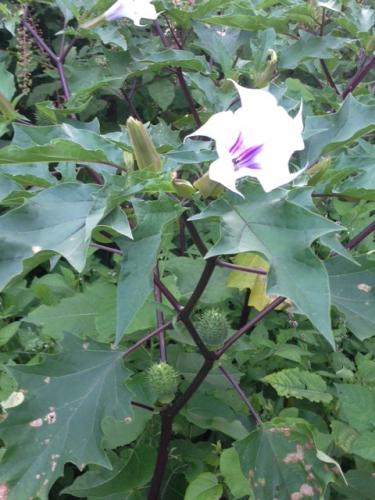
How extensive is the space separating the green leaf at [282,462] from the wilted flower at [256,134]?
46cm

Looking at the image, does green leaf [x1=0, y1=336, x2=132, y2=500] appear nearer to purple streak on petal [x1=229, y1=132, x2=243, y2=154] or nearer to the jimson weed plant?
the jimson weed plant

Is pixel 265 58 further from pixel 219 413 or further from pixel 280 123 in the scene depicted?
pixel 219 413

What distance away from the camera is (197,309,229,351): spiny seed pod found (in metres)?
1.07

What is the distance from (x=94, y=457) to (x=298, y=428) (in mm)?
332

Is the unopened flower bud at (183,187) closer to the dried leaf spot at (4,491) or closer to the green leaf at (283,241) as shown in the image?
the green leaf at (283,241)

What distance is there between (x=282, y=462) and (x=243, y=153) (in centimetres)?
54

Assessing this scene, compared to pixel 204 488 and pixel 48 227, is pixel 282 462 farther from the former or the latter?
pixel 48 227

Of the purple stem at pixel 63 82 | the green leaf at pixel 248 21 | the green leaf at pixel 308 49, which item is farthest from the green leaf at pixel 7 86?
the green leaf at pixel 308 49

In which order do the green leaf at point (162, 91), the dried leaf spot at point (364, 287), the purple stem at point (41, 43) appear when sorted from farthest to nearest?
the green leaf at point (162, 91) → the purple stem at point (41, 43) → the dried leaf spot at point (364, 287)

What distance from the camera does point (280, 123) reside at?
0.81 m

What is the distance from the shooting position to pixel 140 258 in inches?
30.1

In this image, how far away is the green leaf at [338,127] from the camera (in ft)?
3.13

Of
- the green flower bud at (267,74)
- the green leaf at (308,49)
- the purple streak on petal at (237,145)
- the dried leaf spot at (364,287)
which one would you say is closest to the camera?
the purple streak on petal at (237,145)

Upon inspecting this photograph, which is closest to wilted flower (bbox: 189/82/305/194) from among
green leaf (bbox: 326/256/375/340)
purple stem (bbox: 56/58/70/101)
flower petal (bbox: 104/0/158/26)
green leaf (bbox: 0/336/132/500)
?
green leaf (bbox: 326/256/375/340)
